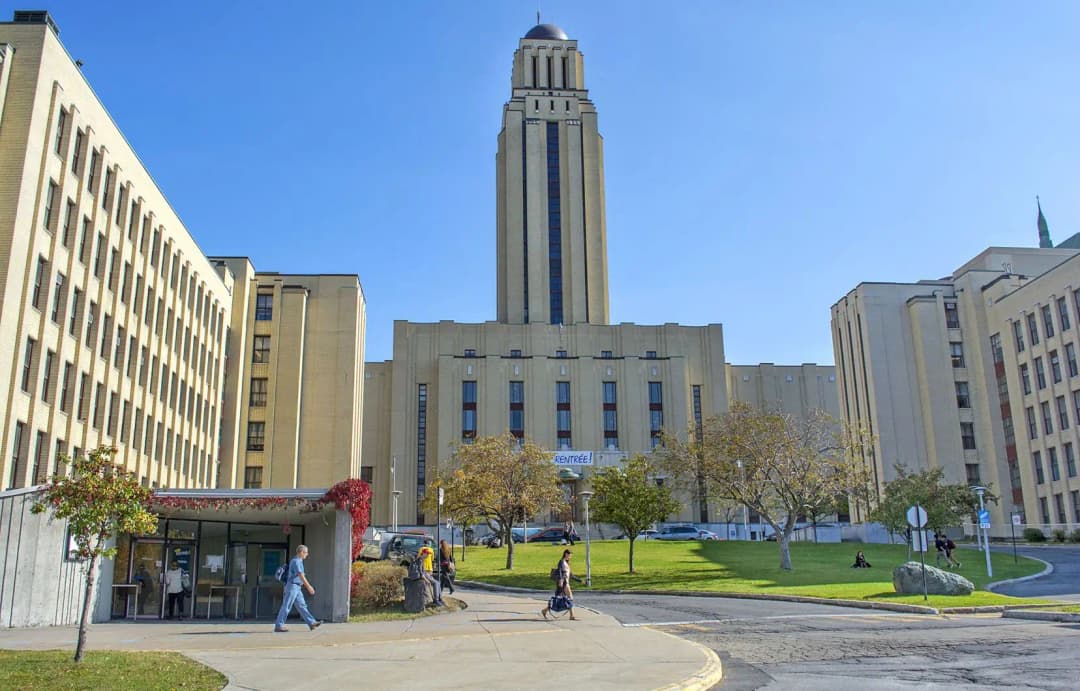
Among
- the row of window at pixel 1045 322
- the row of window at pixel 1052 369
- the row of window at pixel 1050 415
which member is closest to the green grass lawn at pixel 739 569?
the row of window at pixel 1050 415

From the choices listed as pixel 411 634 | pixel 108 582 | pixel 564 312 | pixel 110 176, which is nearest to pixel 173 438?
Result: pixel 110 176

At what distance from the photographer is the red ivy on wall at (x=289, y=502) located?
21.4 meters

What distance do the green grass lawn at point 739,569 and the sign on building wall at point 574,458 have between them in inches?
1129

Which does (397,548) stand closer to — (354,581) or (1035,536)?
(354,581)

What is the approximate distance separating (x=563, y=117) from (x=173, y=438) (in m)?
70.8

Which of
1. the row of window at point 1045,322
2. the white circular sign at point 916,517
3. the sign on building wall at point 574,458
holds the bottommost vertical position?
the white circular sign at point 916,517

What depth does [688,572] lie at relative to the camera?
3738 cm

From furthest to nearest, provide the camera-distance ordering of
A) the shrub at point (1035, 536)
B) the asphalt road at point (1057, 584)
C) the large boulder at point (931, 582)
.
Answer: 1. the shrub at point (1035, 536)
2. the asphalt road at point (1057, 584)
3. the large boulder at point (931, 582)

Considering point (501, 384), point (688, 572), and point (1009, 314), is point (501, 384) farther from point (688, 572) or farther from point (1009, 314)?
point (688, 572)

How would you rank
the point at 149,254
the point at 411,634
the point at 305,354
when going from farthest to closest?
the point at 305,354, the point at 149,254, the point at 411,634

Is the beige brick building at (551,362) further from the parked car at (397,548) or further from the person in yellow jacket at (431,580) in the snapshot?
the person in yellow jacket at (431,580)

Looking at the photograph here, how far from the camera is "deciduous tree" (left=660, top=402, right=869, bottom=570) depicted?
3919 centimetres

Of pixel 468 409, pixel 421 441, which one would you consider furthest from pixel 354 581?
pixel 421 441

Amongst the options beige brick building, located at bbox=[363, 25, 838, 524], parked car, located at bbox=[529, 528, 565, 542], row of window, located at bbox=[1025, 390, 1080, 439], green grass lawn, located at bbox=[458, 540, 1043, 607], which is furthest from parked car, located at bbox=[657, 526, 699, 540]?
row of window, located at bbox=[1025, 390, 1080, 439]
